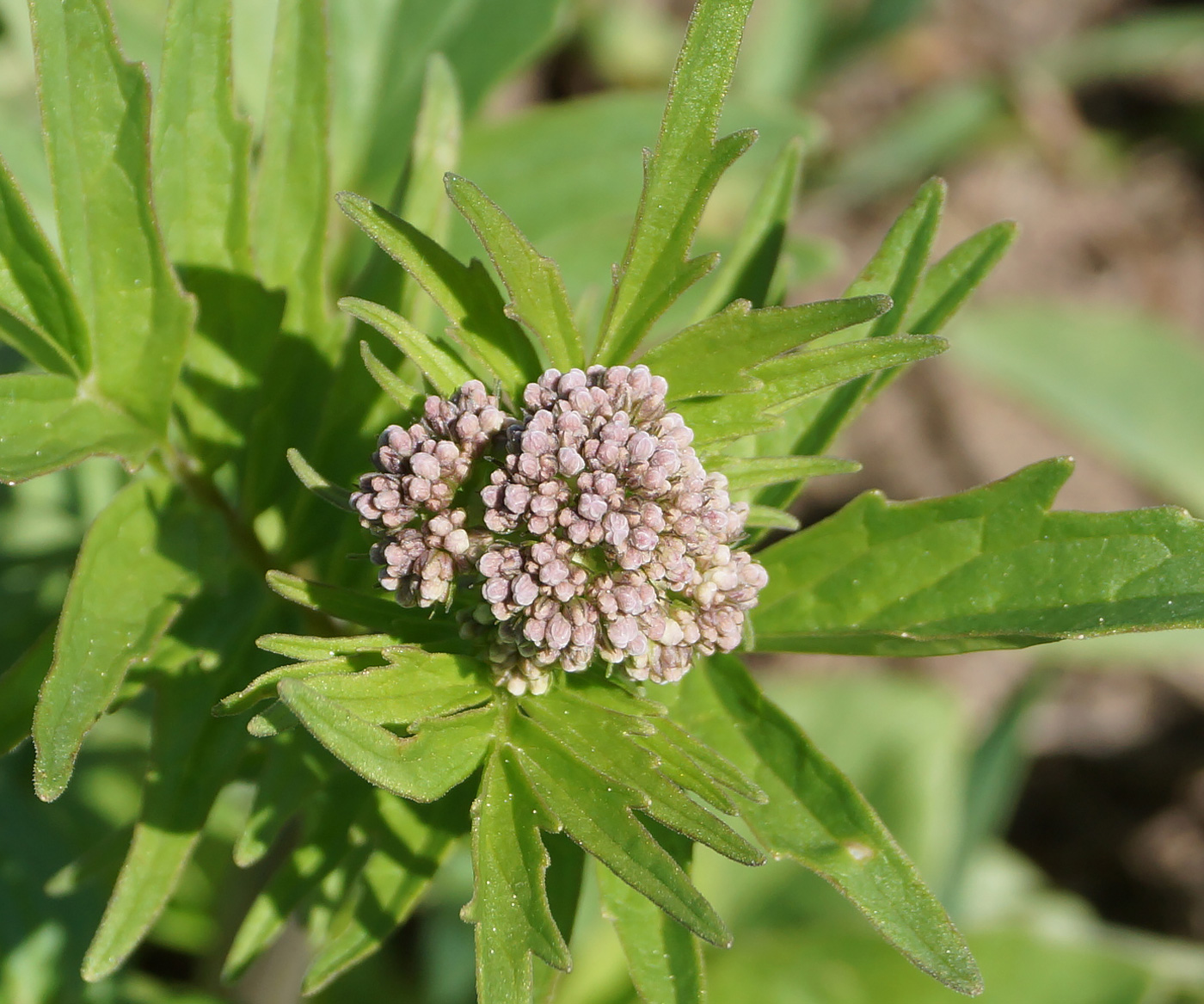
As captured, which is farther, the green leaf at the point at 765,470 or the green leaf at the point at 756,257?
the green leaf at the point at 756,257

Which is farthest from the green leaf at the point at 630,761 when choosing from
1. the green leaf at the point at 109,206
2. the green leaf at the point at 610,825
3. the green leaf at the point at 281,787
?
the green leaf at the point at 109,206

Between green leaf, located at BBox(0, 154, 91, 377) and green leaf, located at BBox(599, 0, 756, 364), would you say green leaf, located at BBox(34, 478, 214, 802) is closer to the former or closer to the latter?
green leaf, located at BBox(0, 154, 91, 377)

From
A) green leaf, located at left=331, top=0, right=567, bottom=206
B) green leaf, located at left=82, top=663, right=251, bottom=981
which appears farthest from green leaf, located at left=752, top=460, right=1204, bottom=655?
green leaf, located at left=331, top=0, right=567, bottom=206

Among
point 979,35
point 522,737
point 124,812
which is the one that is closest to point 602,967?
point 124,812

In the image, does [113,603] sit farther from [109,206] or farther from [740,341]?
[740,341]

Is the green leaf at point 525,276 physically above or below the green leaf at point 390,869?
above

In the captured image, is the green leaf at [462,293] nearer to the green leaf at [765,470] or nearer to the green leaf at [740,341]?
the green leaf at [740,341]
